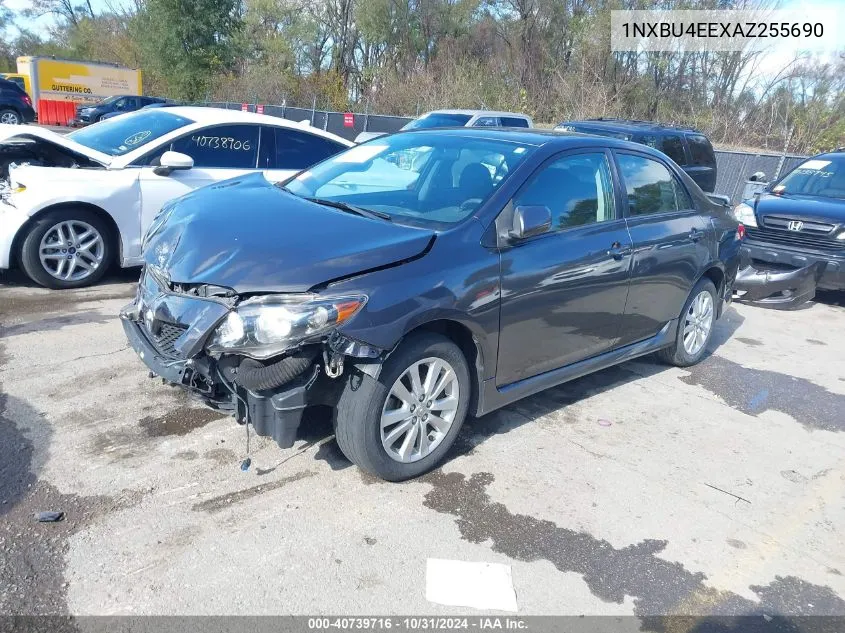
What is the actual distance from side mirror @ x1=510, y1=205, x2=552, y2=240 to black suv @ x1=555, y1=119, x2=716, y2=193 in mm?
6995

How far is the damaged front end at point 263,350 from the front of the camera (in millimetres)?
3086

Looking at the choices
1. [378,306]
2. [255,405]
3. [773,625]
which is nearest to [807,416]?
[773,625]

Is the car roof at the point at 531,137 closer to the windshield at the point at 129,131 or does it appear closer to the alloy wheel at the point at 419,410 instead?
the alloy wheel at the point at 419,410

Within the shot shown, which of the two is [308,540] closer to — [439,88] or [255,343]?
[255,343]

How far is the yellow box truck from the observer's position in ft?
96.3

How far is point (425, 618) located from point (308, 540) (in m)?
0.67

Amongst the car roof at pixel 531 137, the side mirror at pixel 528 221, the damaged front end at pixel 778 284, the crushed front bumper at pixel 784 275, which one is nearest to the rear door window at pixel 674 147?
the crushed front bumper at pixel 784 275

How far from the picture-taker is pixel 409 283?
3.35 metres

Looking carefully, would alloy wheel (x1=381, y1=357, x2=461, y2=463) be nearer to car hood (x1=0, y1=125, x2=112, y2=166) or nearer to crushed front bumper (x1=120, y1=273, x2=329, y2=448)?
crushed front bumper (x1=120, y1=273, x2=329, y2=448)

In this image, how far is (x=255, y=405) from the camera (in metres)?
3.22

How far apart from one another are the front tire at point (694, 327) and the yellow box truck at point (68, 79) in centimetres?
3065

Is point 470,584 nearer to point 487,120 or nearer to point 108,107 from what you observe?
point 487,120

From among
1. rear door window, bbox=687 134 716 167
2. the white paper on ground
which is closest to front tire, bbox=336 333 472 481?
the white paper on ground

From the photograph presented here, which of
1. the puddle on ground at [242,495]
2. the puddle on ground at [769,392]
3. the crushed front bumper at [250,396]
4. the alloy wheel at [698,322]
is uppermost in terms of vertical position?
the crushed front bumper at [250,396]
